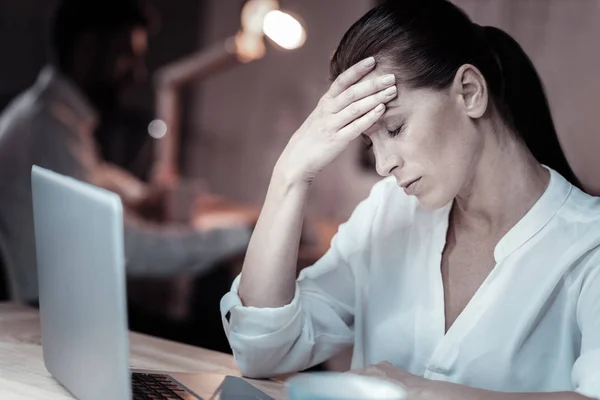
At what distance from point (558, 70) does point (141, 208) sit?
67.1 inches

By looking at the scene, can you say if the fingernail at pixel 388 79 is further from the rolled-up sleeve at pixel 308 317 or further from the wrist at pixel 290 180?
the rolled-up sleeve at pixel 308 317

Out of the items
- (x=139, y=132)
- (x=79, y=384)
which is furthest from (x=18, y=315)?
(x=139, y=132)

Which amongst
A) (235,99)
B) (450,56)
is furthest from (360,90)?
(235,99)

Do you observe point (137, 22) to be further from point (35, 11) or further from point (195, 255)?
point (35, 11)

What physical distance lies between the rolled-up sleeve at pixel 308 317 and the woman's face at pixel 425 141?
259mm

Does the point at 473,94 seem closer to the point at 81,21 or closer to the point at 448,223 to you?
the point at 448,223

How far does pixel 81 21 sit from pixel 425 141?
65.4 inches

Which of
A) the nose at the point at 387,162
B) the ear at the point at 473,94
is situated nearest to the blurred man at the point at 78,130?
the nose at the point at 387,162

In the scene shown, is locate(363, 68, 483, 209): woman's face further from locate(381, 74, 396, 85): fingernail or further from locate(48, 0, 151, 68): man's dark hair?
locate(48, 0, 151, 68): man's dark hair

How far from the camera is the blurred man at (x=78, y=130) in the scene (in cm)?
243

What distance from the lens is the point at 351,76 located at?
1.25m

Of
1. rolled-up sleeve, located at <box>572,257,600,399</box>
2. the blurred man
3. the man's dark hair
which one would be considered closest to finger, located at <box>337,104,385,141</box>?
rolled-up sleeve, located at <box>572,257,600,399</box>

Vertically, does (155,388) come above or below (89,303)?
below

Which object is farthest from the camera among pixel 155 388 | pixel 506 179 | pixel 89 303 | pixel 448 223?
pixel 448 223
